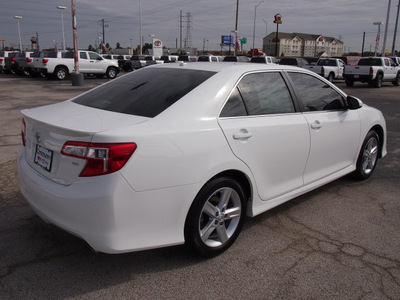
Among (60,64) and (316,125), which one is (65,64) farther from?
(316,125)

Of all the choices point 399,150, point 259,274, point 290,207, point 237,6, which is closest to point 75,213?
point 259,274

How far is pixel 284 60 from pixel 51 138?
26484mm

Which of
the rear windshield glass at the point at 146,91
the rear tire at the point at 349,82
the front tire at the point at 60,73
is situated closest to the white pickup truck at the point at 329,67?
the rear tire at the point at 349,82

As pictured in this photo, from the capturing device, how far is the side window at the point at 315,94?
381 centimetres

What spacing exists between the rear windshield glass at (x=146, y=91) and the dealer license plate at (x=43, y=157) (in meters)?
0.61

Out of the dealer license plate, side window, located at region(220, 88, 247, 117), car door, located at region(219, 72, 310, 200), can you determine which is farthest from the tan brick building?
the dealer license plate

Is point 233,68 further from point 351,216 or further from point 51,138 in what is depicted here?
point 351,216

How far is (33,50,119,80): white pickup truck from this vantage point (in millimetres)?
22844

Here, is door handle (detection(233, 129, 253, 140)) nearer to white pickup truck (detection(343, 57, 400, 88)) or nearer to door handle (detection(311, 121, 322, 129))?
door handle (detection(311, 121, 322, 129))

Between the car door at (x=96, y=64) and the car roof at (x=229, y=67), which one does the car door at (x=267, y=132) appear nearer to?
the car roof at (x=229, y=67)

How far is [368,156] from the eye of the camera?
496cm

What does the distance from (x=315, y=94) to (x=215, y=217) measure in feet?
6.46

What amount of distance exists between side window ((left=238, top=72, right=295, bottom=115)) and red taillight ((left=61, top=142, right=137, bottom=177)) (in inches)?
51.1

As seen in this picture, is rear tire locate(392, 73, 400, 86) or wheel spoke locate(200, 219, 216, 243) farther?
rear tire locate(392, 73, 400, 86)
